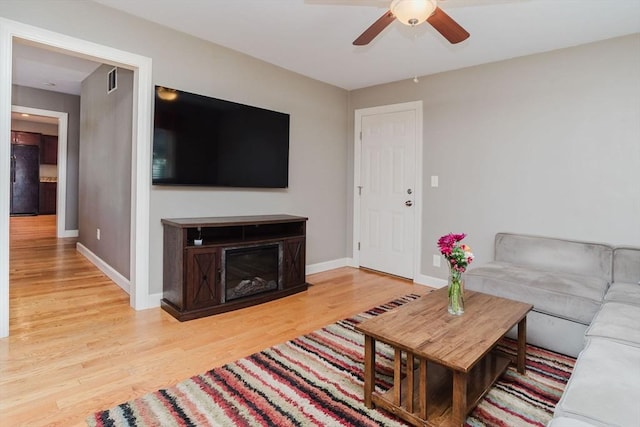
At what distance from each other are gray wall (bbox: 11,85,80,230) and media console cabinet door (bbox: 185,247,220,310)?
16.5 feet

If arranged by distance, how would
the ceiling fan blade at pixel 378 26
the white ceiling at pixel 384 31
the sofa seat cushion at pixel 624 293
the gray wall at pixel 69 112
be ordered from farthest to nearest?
the gray wall at pixel 69 112, the white ceiling at pixel 384 31, the sofa seat cushion at pixel 624 293, the ceiling fan blade at pixel 378 26

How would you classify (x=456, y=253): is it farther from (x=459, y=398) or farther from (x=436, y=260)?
(x=436, y=260)

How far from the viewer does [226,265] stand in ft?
9.81

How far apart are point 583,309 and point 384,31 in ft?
8.25

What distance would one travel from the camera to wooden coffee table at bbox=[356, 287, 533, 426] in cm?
145

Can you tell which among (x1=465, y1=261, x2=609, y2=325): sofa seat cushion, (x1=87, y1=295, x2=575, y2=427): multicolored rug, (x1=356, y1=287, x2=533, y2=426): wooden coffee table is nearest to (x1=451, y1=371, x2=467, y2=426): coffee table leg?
(x1=356, y1=287, x2=533, y2=426): wooden coffee table

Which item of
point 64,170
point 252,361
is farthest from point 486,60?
point 64,170

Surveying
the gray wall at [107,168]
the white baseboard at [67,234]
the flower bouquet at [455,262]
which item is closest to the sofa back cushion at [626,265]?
the flower bouquet at [455,262]

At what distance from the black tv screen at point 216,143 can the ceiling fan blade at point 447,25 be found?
200 centimetres

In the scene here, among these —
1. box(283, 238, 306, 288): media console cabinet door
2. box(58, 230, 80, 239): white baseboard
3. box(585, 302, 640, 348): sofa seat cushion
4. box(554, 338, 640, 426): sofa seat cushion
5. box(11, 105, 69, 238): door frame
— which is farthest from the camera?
box(58, 230, 80, 239): white baseboard

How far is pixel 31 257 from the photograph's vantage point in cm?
470

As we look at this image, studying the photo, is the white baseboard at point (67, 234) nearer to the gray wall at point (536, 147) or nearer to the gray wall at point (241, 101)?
the gray wall at point (241, 101)

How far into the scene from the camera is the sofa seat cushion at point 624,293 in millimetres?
2154

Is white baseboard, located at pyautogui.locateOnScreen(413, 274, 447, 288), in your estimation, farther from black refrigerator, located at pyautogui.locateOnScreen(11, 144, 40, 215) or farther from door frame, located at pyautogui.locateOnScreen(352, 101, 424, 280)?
black refrigerator, located at pyautogui.locateOnScreen(11, 144, 40, 215)
